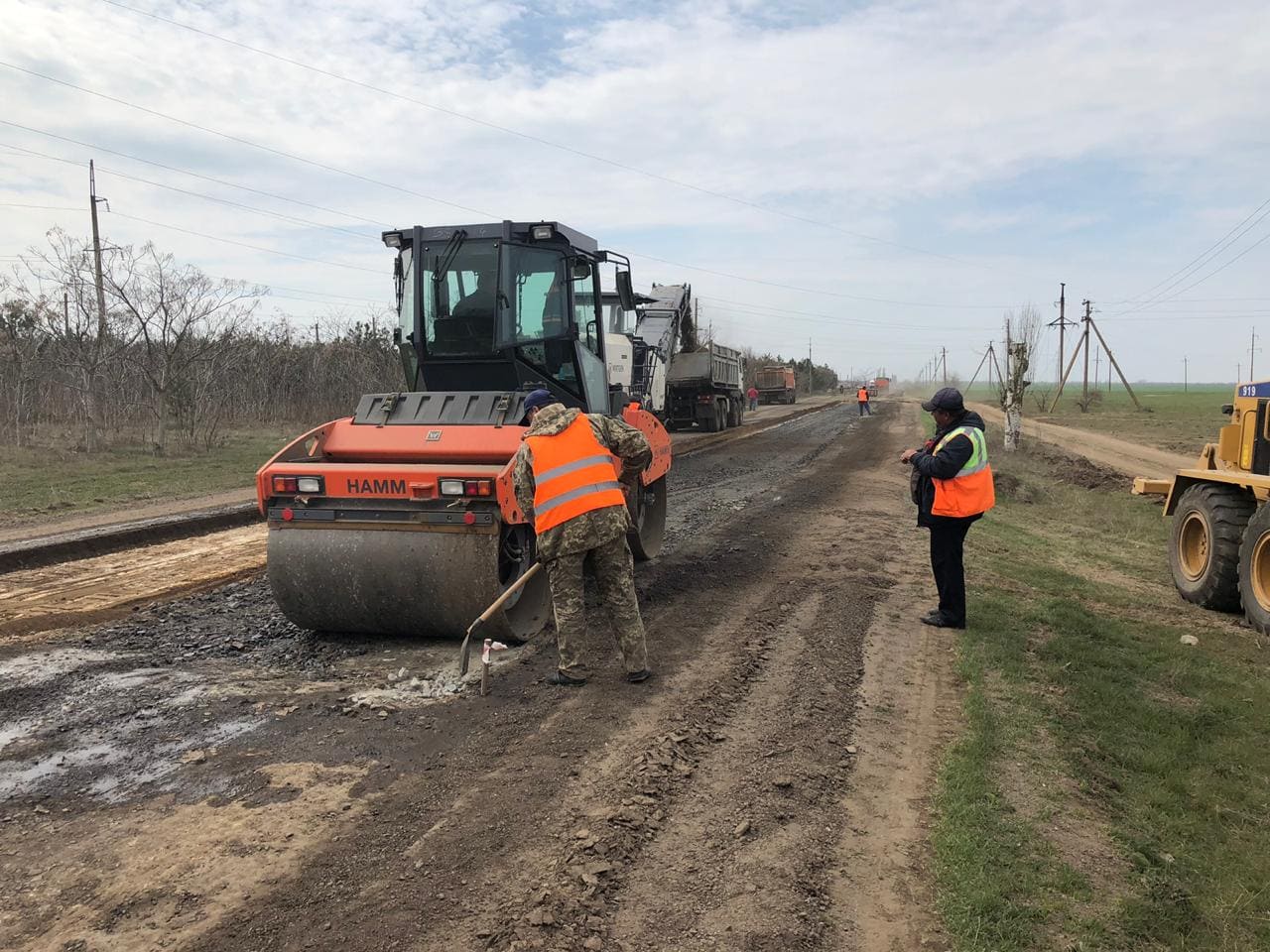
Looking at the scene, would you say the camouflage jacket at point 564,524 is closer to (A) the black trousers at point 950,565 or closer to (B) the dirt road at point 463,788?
(B) the dirt road at point 463,788

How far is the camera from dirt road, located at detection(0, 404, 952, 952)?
9.43 feet

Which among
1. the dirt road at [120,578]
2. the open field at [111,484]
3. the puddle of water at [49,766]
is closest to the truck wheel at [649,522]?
the dirt road at [120,578]

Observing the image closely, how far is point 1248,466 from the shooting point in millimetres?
7527

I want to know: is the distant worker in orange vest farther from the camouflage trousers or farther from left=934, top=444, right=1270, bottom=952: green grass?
the camouflage trousers

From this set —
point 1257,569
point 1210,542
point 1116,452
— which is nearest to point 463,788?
point 1257,569

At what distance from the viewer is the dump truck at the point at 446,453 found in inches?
212

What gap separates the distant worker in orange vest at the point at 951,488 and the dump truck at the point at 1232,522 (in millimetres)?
2326

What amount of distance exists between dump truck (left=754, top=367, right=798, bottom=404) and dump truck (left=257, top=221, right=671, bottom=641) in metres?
47.3

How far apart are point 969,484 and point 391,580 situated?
3.81m

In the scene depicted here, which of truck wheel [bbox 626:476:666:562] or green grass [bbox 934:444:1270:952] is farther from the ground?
truck wheel [bbox 626:476:666:562]

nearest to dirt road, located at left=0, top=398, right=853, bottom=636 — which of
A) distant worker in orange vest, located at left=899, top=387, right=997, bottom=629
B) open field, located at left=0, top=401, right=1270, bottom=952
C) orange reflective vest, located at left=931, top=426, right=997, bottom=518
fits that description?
open field, located at left=0, top=401, right=1270, bottom=952

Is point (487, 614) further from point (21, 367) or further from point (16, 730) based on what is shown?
point (21, 367)

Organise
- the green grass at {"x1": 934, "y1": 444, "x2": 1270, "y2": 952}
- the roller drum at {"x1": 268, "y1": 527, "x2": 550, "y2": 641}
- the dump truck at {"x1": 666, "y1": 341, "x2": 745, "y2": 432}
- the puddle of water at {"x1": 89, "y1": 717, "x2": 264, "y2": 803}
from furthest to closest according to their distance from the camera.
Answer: the dump truck at {"x1": 666, "y1": 341, "x2": 745, "y2": 432}
the roller drum at {"x1": 268, "y1": 527, "x2": 550, "y2": 641}
the puddle of water at {"x1": 89, "y1": 717, "x2": 264, "y2": 803}
the green grass at {"x1": 934, "y1": 444, "x2": 1270, "y2": 952}

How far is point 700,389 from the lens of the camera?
2658 cm
